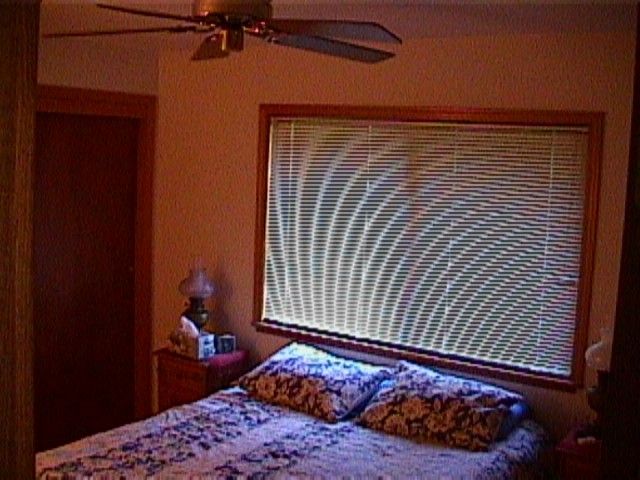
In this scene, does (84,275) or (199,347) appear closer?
(199,347)

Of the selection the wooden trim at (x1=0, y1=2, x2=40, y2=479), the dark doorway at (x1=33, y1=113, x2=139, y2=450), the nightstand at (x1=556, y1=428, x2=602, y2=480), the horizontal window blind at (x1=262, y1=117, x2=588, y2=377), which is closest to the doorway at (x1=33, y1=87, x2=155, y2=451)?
the dark doorway at (x1=33, y1=113, x2=139, y2=450)

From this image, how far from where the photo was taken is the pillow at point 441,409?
3.58 m

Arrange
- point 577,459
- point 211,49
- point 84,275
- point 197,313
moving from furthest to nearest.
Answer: point 84,275 < point 197,313 < point 577,459 < point 211,49

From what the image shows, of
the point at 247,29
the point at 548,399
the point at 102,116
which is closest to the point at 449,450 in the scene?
the point at 548,399

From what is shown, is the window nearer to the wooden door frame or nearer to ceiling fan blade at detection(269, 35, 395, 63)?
the wooden door frame

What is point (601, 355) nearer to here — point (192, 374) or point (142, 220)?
point (192, 374)

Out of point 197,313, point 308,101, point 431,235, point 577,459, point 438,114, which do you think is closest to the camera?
point 577,459

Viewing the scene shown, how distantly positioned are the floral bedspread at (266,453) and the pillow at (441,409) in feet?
0.20

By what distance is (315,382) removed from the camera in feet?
13.3

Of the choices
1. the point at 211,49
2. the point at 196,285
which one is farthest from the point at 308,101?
the point at 211,49

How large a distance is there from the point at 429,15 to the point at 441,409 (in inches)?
66.7

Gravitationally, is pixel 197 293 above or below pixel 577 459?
above

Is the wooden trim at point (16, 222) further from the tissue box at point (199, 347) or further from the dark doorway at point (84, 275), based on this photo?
the dark doorway at point (84, 275)

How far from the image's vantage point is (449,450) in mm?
3529
